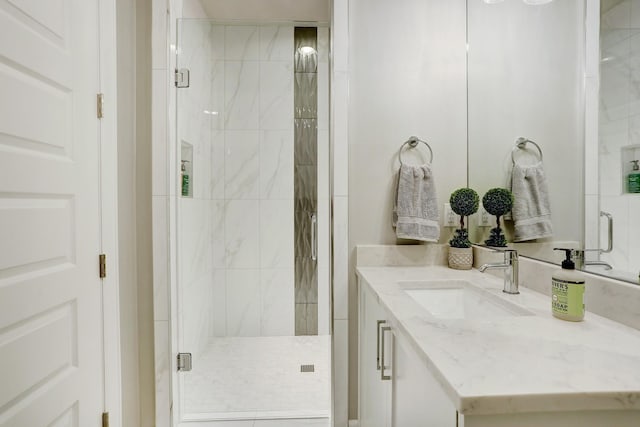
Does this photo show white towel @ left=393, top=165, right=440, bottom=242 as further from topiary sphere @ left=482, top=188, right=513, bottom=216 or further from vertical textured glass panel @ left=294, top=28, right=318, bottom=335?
vertical textured glass panel @ left=294, top=28, right=318, bottom=335

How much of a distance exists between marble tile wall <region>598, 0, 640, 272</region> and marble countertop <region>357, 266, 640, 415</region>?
0.73 ft

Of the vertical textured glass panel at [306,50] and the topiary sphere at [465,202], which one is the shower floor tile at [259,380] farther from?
the vertical textured glass panel at [306,50]

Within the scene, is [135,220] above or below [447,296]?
above

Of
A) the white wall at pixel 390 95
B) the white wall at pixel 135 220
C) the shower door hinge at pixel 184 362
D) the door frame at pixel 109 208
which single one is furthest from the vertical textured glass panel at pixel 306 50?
the shower door hinge at pixel 184 362

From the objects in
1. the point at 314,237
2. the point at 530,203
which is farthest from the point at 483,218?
the point at 314,237

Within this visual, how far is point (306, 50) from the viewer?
2412 millimetres

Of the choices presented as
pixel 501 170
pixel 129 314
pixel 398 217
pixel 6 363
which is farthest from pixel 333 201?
pixel 6 363

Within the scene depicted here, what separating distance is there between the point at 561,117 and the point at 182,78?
1.71 metres

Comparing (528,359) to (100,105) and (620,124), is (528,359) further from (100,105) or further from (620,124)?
(100,105)

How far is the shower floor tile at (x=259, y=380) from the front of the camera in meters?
1.76

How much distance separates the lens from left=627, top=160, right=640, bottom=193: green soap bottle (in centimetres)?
77

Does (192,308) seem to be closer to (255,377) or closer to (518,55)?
(255,377)

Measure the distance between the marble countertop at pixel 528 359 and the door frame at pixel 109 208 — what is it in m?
1.18

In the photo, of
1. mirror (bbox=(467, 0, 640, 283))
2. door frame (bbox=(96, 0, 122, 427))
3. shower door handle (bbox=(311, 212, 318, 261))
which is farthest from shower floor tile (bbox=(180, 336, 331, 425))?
mirror (bbox=(467, 0, 640, 283))
